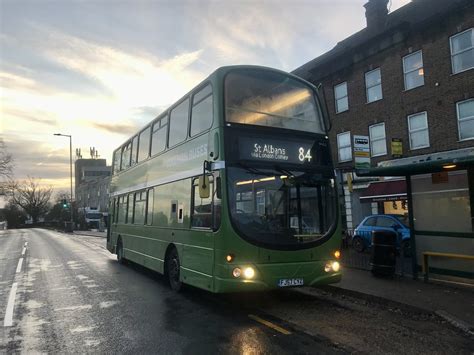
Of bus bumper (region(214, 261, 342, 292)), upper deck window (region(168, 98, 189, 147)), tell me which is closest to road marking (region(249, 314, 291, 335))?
bus bumper (region(214, 261, 342, 292))

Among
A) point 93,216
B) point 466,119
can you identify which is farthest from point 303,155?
point 93,216

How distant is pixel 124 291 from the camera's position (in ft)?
32.6

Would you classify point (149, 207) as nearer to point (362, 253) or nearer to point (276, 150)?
point (276, 150)

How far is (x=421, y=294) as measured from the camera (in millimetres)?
8547

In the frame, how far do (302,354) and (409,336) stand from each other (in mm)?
1808

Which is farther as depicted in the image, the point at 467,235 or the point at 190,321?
the point at 467,235

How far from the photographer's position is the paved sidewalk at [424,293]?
7.04 m

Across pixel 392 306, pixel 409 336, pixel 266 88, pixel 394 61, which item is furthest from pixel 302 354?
pixel 394 61

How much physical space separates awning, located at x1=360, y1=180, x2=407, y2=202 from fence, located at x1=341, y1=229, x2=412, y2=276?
254 cm

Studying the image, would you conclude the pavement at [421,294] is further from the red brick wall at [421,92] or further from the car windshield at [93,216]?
the car windshield at [93,216]

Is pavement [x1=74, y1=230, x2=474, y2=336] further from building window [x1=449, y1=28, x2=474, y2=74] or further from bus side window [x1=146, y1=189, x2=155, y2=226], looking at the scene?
building window [x1=449, y1=28, x2=474, y2=74]

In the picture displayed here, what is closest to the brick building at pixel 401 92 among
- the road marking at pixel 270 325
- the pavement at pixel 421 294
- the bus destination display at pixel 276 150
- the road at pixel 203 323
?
the pavement at pixel 421 294

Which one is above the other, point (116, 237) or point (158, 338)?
point (116, 237)

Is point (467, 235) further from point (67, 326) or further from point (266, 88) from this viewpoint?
point (67, 326)
